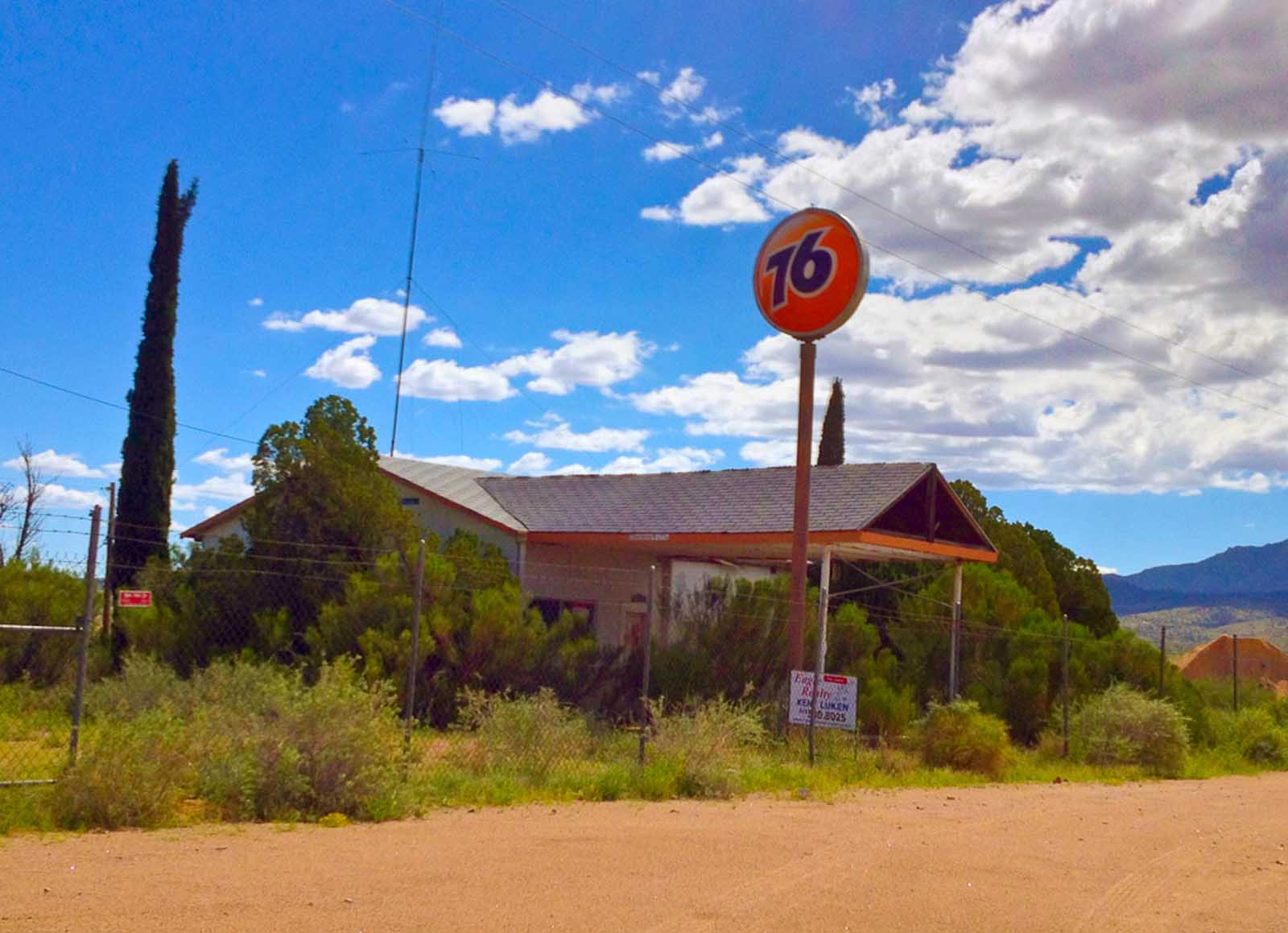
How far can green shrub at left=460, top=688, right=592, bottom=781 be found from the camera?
11.8 meters

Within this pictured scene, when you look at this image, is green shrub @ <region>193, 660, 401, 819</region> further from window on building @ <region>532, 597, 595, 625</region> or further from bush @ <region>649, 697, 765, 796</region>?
window on building @ <region>532, 597, 595, 625</region>

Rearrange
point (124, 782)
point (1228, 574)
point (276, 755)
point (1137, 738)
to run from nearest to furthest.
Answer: point (124, 782) < point (276, 755) < point (1137, 738) < point (1228, 574)

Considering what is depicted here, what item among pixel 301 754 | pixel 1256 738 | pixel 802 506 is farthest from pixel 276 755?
pixel 1256 738

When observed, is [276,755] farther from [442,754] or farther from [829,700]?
[829,700]

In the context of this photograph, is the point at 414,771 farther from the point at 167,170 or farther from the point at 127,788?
the point at 167,170

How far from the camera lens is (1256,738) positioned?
65.5 feet

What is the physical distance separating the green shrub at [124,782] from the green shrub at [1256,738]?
1636cm

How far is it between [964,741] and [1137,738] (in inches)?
135

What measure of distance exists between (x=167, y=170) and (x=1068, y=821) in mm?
21267

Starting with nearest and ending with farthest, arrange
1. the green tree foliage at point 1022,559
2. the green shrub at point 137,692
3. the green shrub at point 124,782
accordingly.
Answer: the green shrub at point 124,782, the green shrub at point 137,692, the green tree foliage at point 1022,559

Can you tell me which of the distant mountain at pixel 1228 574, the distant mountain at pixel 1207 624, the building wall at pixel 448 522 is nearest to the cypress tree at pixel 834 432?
the building wall at pixel 448 522

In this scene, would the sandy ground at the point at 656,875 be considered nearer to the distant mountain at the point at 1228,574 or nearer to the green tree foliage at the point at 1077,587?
the green tree foliage at the point at 1077,587

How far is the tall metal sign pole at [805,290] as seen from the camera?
1566cm

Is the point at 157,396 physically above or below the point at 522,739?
above
